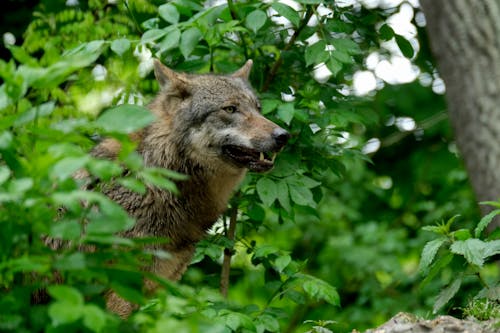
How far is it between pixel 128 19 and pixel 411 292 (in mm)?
5013

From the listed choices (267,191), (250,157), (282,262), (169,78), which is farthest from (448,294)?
(169,78)

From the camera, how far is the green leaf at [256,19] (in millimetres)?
5497

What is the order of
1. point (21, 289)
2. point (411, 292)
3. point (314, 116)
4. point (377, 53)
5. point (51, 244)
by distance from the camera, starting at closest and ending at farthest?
point (21, 289), point (51, 244), point (314, 116), point (377, 53), point (411, 292)

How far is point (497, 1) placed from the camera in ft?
21.0

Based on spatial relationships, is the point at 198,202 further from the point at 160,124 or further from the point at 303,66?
the point at 303,66

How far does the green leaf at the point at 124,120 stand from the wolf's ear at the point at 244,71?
3.33 meters

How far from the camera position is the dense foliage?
276cm

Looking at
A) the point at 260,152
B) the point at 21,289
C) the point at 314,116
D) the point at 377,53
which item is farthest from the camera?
the point at 377,53

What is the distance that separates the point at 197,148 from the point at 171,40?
32.2 inches

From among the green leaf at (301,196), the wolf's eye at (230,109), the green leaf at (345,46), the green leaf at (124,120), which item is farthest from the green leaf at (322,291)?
the green leaf at (124,120)

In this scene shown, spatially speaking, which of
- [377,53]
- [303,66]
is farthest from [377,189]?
[303,66]

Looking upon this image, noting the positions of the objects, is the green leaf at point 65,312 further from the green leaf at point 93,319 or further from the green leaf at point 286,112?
the green leaf at point 286,112

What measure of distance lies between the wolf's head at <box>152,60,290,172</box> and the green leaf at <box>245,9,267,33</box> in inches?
25.7

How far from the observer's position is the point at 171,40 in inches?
218
